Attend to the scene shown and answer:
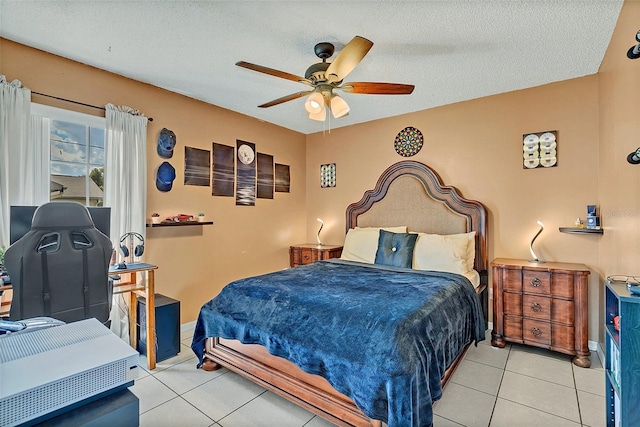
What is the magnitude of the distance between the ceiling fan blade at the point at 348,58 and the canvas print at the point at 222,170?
2.04 meters

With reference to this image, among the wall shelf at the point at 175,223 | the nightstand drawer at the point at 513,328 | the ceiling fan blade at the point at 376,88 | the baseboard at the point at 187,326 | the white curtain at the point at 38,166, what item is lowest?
the baseboard at the point at 187,326

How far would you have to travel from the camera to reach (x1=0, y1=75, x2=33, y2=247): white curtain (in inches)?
94.0

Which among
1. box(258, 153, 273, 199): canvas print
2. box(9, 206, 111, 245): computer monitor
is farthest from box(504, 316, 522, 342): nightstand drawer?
box(9, 206, 111, 245): computer monitor

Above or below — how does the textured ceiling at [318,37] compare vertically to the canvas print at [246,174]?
above

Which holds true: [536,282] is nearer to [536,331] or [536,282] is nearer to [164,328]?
[536,331]

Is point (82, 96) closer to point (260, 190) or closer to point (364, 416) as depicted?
point (260, 190)

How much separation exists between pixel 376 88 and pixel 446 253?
1.86 meters

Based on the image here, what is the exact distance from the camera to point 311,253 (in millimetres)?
4551

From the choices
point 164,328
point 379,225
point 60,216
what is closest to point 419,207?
point 379,225

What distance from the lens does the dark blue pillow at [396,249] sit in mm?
3520

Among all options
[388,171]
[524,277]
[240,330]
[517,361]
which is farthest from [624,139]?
[240,330]

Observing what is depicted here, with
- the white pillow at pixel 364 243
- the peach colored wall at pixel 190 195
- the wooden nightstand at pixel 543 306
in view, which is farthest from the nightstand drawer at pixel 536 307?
the peach colored wall at pixel 190 195

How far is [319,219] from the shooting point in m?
5.08

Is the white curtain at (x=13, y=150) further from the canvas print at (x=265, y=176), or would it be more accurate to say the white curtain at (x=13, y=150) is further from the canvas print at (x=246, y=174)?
the canvas print at (x=265, y=176)
